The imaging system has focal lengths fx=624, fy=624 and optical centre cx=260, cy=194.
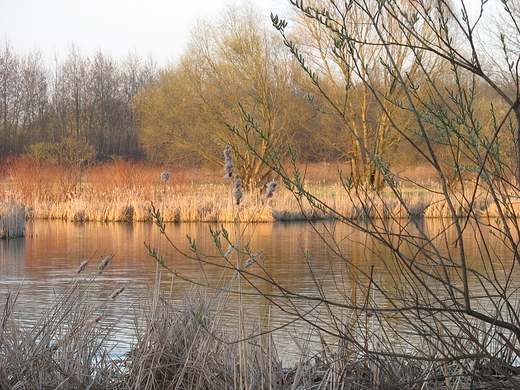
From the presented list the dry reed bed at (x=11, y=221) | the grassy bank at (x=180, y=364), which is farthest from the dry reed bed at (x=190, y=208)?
the grassy bank at (x=180, y=364)

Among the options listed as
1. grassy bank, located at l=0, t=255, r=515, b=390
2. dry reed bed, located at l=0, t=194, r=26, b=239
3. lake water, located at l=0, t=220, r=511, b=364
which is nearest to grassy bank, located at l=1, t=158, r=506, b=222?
lake water, located at l=0, t=220, r=511, b=364

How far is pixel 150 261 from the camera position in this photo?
818cm

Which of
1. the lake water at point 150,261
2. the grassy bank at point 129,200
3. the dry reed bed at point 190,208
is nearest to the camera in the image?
the lake water at point 150,261

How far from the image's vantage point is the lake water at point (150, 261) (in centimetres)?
463

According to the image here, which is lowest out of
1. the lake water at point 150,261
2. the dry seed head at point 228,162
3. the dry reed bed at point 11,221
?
the lake water at point 150,261

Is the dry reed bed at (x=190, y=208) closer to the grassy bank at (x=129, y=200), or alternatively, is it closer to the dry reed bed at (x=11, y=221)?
the grassy bank at (x=129, y=200)

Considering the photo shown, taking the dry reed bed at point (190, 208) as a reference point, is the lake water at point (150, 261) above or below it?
below

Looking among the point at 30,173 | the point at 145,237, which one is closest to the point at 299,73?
the point at 30,173

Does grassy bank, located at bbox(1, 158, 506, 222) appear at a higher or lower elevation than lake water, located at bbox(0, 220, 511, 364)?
higher

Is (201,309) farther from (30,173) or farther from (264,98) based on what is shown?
(264,98)

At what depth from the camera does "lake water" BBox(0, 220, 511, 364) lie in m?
4.63

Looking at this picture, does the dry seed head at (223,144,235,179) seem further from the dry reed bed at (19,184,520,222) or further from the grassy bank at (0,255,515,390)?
the dry reed bed at (19,184,520,222)

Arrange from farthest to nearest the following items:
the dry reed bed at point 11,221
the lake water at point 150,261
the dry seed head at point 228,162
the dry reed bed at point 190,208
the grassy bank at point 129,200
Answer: the grassy bank at point 129,200 → the dry reed bed at point 190,208 → the dry reed bed at point 11,221 → the lake water at point 150,261 → the dry seed head at point 228,162

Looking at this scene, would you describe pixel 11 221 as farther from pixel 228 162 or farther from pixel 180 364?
pixel 228 162
